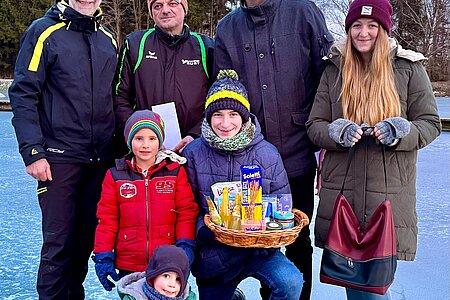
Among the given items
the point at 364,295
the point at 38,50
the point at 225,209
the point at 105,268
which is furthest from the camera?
the point at 38,50

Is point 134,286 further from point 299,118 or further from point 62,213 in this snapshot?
point 299,118

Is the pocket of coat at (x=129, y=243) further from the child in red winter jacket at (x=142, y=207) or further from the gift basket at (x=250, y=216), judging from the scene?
the gift basket at (x=250, y=216)

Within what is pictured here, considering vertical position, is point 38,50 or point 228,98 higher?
point 38,50

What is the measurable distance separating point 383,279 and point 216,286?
2.24 feet

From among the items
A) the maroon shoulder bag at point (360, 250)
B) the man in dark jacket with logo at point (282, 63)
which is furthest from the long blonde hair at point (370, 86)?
the man in dark jacket with logo at point (282, 63)

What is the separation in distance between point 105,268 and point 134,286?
164mm

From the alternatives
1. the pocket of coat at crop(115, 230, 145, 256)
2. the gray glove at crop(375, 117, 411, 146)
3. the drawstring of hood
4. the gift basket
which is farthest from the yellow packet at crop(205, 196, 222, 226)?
the drawstring of hood

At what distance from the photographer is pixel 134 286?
193 centimetres

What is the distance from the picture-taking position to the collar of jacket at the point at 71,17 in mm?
2340

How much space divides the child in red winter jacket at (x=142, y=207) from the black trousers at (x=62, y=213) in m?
0.33

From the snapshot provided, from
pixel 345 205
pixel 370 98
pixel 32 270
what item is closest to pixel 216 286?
pixel 345 205

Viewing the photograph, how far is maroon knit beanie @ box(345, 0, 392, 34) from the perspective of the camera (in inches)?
79.7

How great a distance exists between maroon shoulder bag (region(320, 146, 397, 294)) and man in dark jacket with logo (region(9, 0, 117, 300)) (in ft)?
3.63

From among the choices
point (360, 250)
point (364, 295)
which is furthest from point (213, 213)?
point (364, 295)
